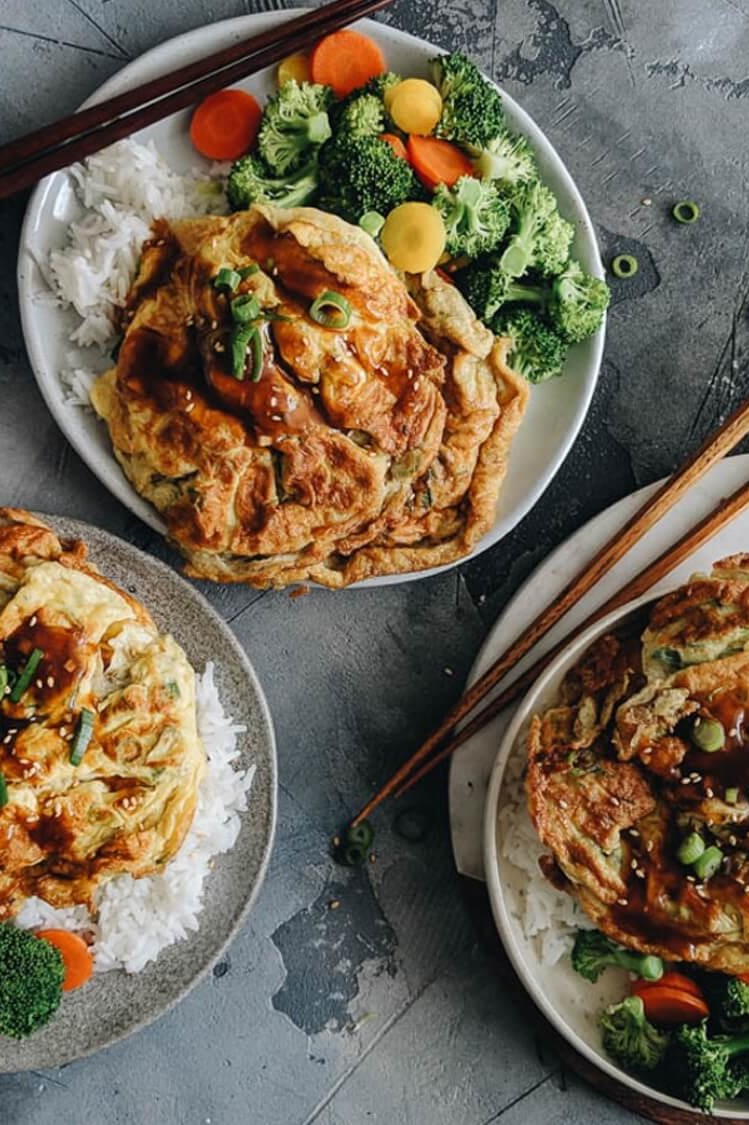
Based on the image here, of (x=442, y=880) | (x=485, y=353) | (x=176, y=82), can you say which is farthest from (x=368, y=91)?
(x=442, y=880)

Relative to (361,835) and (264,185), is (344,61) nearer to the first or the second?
(264,185)

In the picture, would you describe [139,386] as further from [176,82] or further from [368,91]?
[368,91]

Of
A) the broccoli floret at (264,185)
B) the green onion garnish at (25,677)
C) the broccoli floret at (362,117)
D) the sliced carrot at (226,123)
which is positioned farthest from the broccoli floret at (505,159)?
the green onion garnish at (25,677)

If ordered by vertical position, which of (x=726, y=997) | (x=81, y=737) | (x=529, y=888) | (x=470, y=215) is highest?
(x=470, y=215)

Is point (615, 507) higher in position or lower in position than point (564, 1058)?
higher

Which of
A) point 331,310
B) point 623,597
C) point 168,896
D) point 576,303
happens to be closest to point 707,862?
point 623,597
